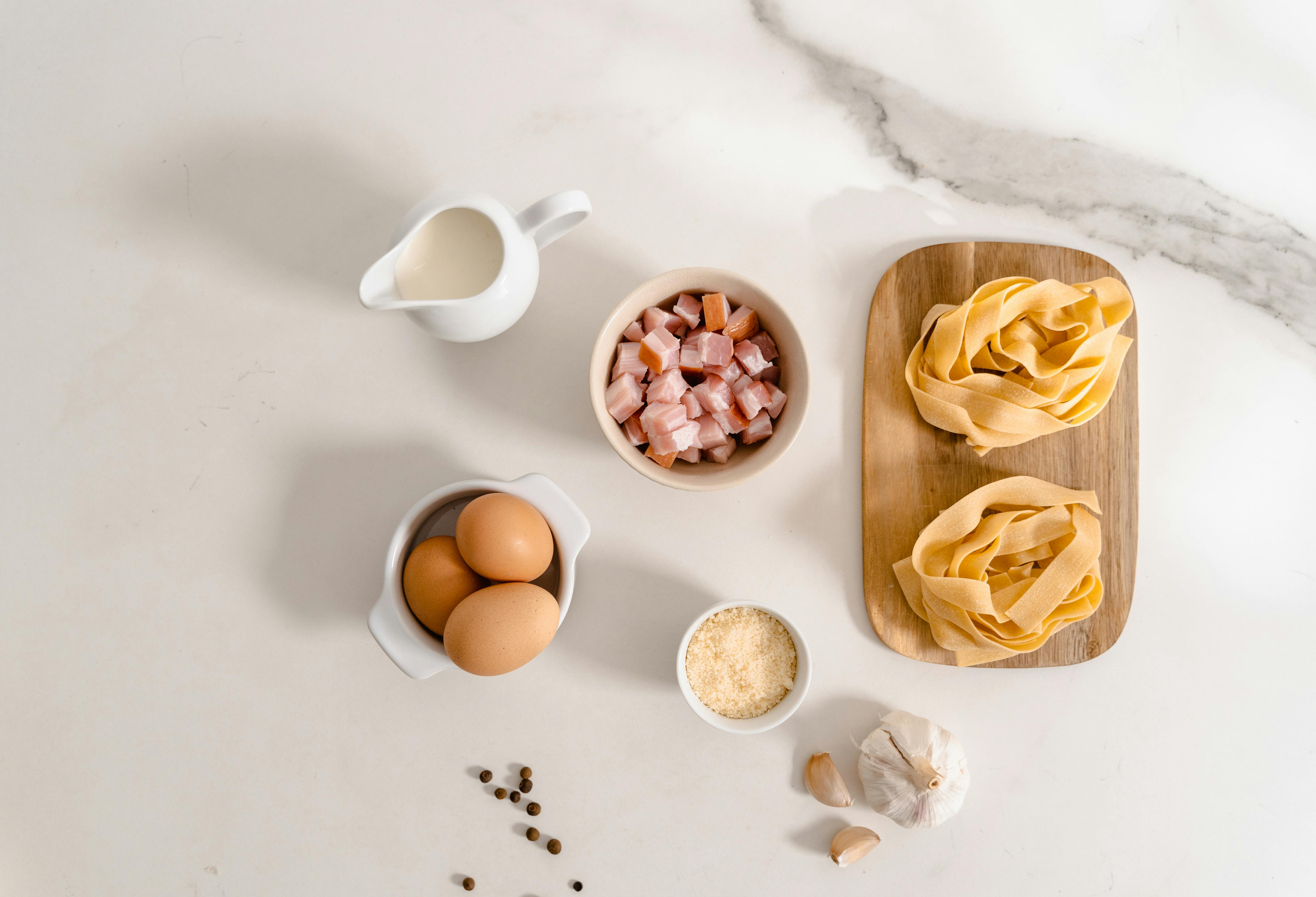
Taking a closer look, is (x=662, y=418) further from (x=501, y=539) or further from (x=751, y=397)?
(x=501, y=539)

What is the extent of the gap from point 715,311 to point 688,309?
4cm

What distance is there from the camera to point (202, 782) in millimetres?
1261

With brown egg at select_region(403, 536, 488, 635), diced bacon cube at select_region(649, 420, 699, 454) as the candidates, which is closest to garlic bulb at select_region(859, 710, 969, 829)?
diced bacon cube at select_region(649, 420, 699, 454)

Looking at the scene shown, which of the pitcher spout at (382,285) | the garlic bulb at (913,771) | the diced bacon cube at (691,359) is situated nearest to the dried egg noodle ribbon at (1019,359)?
the diced bacon cube at (691,359)

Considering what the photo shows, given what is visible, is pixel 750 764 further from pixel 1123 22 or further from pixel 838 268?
pixel 1123 22

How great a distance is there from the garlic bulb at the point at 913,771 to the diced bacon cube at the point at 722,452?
521 mm

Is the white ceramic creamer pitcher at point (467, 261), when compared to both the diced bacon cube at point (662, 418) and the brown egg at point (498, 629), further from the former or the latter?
the brown egg at point (498, 629)

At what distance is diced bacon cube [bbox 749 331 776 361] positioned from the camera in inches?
46.1

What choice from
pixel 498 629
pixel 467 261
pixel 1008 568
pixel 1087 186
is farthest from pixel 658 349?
pixel 1087 186

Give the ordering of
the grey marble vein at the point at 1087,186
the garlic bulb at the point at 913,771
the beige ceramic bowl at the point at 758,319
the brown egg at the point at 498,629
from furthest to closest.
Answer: the grey marble vein at the point at 1087,186 < the garlic bulb at the point at 913,771 < the beige ceramic bowl at the point at 758,319 < the brown egg at the point at 498,629

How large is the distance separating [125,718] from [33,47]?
1.17 m

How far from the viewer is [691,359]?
1.15m

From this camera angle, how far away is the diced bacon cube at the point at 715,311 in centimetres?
114

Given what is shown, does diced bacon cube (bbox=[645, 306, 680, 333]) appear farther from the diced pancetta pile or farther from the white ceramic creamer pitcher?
the white ceramic creamer pitcher
